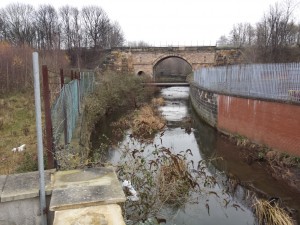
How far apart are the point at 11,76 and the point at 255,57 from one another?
23.2m

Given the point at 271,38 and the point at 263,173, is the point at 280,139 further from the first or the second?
the point at 271,38

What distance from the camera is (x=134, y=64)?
4147 cm

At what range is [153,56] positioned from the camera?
41219 mm

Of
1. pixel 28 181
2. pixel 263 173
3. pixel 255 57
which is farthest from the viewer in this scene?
pixel 255 57

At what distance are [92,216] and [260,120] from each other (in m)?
10.4

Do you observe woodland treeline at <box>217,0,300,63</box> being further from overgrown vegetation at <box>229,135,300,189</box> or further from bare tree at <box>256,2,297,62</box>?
overgrown vegetation at <box>229,135,300,189</box>

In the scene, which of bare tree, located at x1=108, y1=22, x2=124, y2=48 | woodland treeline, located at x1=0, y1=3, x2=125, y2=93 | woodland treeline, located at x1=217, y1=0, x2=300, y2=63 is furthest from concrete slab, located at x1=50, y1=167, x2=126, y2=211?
bare tree, located at x1=108, y1=22, x2=124, y2=48

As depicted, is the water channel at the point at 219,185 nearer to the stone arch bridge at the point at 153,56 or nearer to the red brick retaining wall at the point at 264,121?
the red brick retaining wall at the point at 264,121

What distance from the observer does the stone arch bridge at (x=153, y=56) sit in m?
40.4

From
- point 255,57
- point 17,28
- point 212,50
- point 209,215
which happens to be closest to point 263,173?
point 209,215

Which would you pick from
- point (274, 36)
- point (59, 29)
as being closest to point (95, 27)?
point (59, 29)

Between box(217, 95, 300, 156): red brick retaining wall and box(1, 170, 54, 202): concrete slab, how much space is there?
28.6 feet

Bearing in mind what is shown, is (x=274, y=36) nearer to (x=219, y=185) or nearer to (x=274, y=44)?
(x=274, y=44)

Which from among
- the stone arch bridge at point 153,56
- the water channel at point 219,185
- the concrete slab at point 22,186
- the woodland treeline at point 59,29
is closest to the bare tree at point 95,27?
the woodland treeline at point 59,29
